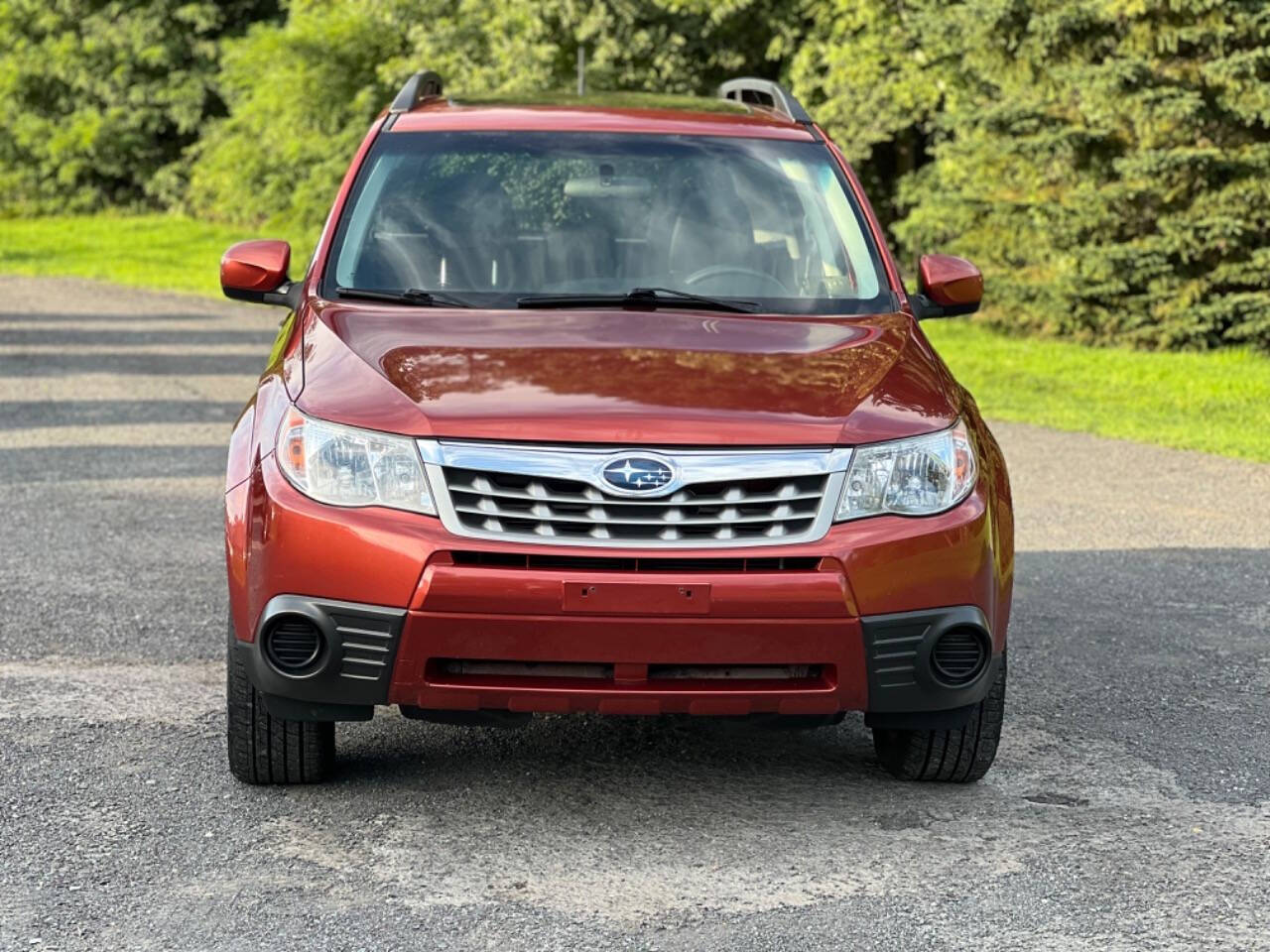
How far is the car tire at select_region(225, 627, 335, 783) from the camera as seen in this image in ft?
16.1

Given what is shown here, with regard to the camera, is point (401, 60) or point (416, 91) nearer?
point (416, 91)

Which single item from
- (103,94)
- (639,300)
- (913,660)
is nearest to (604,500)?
(913,660)

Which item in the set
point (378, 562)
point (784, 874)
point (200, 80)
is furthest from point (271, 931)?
point (200, 80)

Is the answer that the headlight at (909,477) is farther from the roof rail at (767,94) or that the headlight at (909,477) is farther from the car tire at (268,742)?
the roof rail at (767,94)

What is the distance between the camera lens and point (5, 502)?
9.52m

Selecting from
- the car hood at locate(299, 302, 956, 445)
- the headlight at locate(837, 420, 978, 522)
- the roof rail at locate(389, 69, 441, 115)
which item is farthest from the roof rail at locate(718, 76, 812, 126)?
the headlight at locate(837, 420, 978, 522)

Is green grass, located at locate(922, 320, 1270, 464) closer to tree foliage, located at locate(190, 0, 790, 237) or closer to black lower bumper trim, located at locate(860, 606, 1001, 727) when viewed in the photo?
black lower bumper trim, located at locate(860, 606, 1001, 727)

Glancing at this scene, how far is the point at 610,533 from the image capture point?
4512mm

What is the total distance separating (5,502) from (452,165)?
4.41 m

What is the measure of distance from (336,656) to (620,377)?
0.95m

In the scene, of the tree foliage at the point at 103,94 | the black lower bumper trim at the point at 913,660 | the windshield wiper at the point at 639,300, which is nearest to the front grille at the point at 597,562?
the black lower bumper trim at the point at 913,660

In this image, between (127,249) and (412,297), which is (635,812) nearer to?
(412,297)

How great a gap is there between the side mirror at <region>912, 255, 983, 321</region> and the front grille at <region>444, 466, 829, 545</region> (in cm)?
150

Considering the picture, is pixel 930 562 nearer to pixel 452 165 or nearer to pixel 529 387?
pixel 529 387
